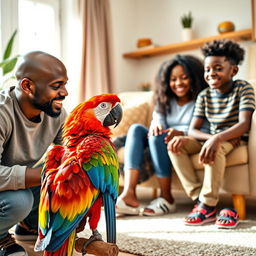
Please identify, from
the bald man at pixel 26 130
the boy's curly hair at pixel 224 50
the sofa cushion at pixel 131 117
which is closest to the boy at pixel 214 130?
the boy's curly hair at pixel 224 50

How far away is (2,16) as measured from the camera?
123 inches

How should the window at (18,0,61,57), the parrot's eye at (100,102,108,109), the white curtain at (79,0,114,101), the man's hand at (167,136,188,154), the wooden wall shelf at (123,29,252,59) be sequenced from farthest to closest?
the white curtain at (79,0,114,101), the window at (18,0,61,57), the wooden wall shelf at (123,29,252,59), the man's hand at (167,136,188,154), the parrot's eye at (100,102,108,109)

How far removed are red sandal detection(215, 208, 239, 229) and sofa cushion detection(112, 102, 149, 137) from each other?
1.04m

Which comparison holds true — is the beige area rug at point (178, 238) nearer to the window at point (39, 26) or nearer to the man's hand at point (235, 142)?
the man's hand at point (235, 142)

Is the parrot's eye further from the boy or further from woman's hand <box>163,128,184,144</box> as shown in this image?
woman's hand <box>163,128,184,144</box>

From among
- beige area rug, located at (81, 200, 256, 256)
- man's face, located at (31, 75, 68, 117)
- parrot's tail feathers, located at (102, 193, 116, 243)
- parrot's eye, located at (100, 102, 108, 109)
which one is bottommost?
beige area rug, located at (81, 200, 256, 256)

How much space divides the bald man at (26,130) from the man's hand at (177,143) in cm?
74

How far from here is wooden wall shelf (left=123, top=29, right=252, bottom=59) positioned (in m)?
3.21

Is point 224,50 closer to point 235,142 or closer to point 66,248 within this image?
point 235,142

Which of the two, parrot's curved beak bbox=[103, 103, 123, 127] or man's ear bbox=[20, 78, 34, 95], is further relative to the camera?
man's ear bbox=[20, 78, 34, 95]

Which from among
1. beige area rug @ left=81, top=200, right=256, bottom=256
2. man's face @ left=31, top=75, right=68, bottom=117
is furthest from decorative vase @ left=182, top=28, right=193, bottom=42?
man's face @ left=31, top=75, right=68, bottom=117

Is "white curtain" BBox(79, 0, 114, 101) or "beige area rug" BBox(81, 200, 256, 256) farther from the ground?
"white curtain" BBox(79, 0, 114, 101)

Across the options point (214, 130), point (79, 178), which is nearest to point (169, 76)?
point (214, 130)

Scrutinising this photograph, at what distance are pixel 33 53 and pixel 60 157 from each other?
0.43 meters
